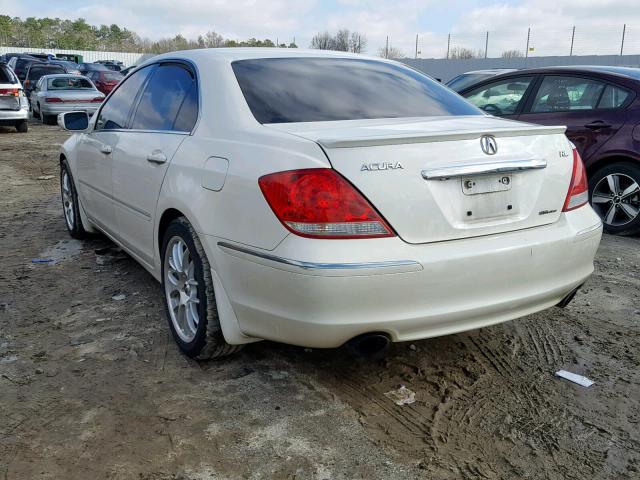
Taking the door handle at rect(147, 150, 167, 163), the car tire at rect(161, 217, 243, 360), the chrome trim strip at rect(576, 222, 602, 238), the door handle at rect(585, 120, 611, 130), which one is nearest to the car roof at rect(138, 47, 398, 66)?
the door handle at rect(147, 150, 167, 163)

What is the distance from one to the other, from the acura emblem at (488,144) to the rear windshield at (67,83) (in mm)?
16987

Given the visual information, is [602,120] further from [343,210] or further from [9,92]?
[9,92]

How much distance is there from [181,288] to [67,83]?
53.5 feet

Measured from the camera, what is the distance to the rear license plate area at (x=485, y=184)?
2682 millimetres

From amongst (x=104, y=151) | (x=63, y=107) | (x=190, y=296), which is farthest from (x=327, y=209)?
(x=63, y=107)

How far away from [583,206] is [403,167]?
1.16 meters

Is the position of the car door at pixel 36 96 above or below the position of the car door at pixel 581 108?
below

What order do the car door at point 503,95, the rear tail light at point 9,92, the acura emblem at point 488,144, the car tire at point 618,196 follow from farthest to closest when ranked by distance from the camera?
1. the rear tail light at point 9,92
2. the car door at point 503,95
3. the car tire at point 618,196
4. the acura emblem at point 488,144

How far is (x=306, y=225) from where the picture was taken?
2504mm

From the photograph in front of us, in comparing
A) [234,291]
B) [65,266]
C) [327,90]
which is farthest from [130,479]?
[65,266]

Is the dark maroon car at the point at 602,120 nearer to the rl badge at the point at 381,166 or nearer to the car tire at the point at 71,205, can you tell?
the rl badge at the point at 381,166

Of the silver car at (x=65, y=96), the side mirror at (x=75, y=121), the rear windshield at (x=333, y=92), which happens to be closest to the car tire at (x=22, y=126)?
the silver car at (x=65, y=96)

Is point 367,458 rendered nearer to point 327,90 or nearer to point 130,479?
point 130,479

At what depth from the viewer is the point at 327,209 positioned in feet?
8.18
